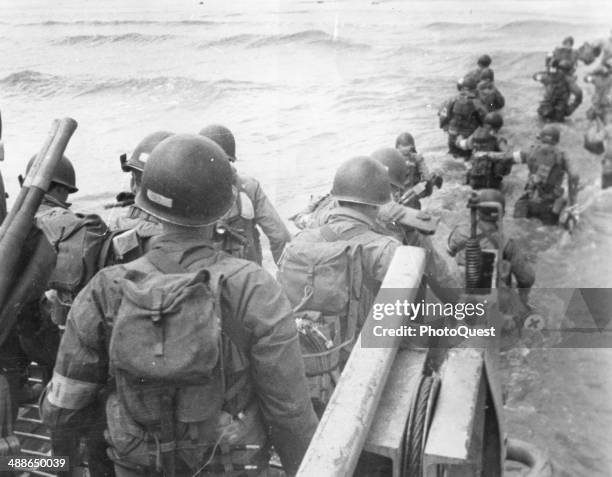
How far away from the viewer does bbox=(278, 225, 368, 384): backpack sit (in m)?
3.19

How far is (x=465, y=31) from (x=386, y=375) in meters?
13.9

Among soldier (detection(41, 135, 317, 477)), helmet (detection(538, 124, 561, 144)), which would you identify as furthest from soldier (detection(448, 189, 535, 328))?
soldier (detection(41, 135, 317, 477))

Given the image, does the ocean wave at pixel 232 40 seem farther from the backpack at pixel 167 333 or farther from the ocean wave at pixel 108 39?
the backpack at pixel 167 333

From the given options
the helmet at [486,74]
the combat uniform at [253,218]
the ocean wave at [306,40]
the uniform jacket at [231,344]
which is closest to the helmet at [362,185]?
→ the combat uniform at [253,218]

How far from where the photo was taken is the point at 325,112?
12.9 metres

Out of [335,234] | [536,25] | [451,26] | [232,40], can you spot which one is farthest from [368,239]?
[451,26]

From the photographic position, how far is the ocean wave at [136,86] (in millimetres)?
11524

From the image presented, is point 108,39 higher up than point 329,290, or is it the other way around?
point 329,290

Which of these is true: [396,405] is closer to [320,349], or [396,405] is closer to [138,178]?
[320,349]

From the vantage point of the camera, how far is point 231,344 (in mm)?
2191

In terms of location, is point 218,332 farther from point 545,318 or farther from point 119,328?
point 545,318

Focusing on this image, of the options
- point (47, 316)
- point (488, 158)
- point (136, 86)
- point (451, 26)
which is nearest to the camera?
point (47, 316)

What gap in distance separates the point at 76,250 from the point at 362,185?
1.59 metres

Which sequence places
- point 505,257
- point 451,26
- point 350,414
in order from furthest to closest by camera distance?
point 451,26 < point 505,257 < point 350,414
